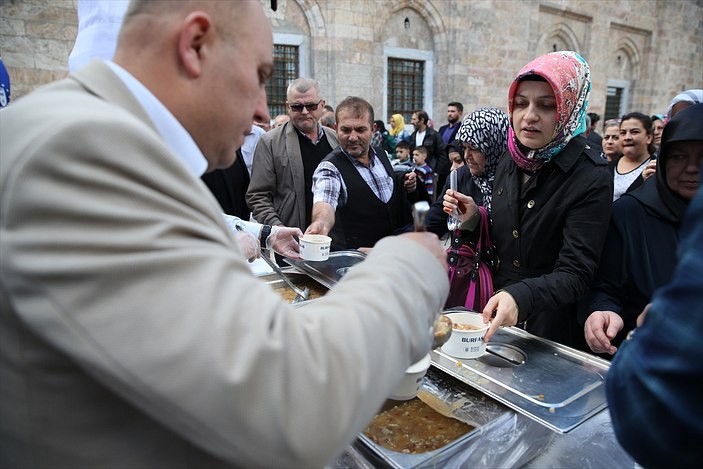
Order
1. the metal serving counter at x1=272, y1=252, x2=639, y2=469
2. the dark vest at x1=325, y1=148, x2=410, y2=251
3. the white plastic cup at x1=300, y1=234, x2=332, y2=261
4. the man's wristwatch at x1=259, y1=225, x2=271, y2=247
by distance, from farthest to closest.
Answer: the dark vest at x1=325, y1=148, x2=410, y2=251 → the man's wristwatch at x1=259, y1=225, x2=271, y2=247 → the white plastic cup at x1=300, y1=234, x2=332, y2=261 → the metal serving counter at x1=272, y1=252, x2=639, y2=469

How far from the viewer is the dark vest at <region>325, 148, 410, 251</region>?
9.75 ft

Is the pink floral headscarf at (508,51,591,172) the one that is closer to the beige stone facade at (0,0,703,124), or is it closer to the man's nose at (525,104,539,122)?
the man's nose at (525,104,539,122)

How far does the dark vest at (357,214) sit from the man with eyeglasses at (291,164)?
0.40m

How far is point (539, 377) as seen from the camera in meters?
1.22

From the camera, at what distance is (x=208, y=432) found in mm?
491

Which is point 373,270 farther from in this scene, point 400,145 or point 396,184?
point 400,145

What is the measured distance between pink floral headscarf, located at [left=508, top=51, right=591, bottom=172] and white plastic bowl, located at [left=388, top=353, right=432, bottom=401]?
3.56 ft

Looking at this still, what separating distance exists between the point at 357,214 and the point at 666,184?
5.85 ft

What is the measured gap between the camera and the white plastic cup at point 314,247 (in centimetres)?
204

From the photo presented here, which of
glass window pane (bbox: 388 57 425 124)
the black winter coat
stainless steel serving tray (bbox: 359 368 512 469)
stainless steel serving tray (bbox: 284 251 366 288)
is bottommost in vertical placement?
stainless steel serving tray (bbox: 359 368 512 469)

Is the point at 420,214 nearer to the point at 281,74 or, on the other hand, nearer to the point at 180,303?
the point at 180,303

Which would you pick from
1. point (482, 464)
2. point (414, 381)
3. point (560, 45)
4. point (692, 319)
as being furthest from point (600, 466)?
point (560, 45)

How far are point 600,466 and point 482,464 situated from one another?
0.28 m

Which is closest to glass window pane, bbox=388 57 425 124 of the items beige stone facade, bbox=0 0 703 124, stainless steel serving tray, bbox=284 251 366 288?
beige stone facade, bbox=0 0 703 124
